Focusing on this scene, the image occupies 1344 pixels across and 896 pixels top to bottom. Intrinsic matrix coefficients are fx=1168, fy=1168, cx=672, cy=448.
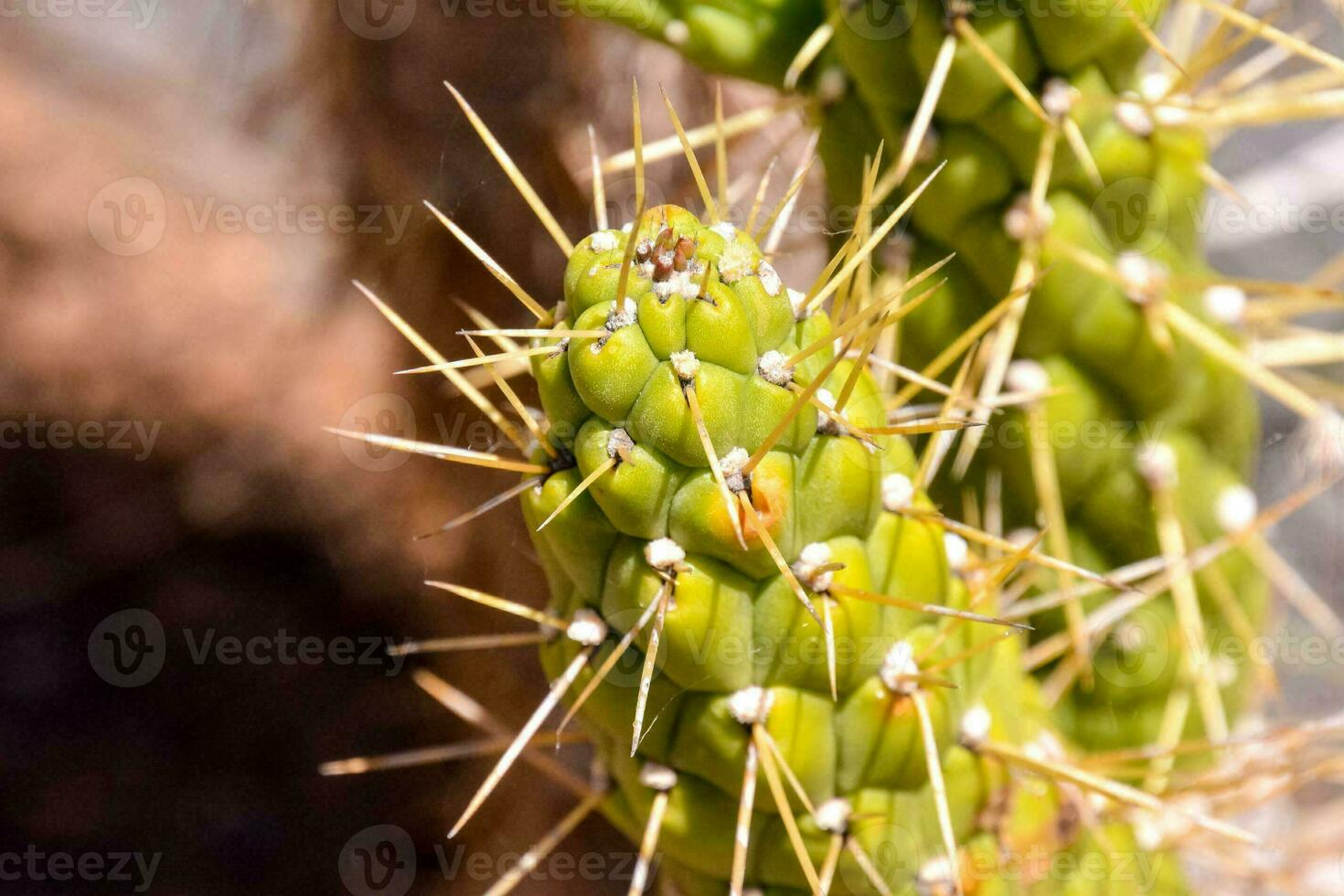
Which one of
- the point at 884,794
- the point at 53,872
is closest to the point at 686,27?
the point at 884,794

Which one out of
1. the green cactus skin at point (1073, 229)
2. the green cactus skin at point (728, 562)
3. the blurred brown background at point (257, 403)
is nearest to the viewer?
the green cactus skin at point (728, 562)

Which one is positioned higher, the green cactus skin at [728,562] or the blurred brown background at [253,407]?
the green cactus skin at [728,562]

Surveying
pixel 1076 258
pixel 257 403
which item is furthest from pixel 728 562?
pixel 257 403

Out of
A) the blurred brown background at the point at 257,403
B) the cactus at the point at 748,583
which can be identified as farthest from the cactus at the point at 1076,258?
the blurred brown background at the point at 257,403

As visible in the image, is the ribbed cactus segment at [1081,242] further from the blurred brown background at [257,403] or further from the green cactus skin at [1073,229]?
the blurred brown background at [257,403]

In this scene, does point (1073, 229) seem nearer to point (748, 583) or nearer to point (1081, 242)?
point (1081, 242)

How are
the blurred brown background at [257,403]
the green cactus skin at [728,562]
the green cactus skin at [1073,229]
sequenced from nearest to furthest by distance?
the green cactus skin at [728,562] < the green cactus skin at [1073,229] < the blurred brown background at [257,403]

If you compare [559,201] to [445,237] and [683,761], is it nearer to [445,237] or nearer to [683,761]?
[445,237]
